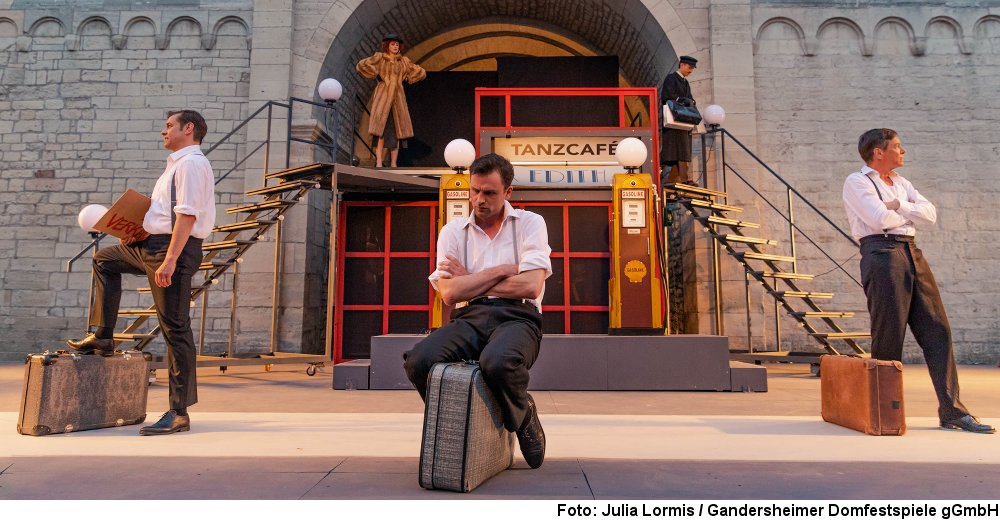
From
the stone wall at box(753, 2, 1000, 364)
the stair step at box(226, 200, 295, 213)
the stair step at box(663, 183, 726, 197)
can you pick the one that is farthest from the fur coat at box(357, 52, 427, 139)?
the stone wall at box(753, 2, 1000, 364)

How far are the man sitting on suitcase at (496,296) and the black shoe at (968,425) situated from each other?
2442 millimetres

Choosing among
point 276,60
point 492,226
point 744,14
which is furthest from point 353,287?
point 744,14

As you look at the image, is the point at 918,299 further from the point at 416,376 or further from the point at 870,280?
the point at 416,376

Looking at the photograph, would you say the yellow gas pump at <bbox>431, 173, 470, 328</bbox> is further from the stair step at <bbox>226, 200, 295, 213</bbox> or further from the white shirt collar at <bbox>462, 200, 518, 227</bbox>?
the white shirt collar at <bbox>462, 200, 518, 227</bbox>

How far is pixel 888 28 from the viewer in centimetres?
934

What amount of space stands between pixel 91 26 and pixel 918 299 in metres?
11.1

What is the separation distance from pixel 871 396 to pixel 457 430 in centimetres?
235

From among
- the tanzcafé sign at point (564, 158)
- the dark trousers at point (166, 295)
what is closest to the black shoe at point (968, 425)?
the dark trousers at point (166, 295)

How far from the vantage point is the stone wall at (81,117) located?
8.84 meters

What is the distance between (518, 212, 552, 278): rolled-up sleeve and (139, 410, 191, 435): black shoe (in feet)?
6.70

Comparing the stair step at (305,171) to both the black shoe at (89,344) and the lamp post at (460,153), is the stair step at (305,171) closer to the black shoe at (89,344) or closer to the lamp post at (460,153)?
the lamp post at (460,153)

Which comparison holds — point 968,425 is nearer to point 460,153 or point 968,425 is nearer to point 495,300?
point 495,300

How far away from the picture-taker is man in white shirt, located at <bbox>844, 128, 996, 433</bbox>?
11.0 feet

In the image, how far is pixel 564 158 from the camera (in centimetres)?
754
